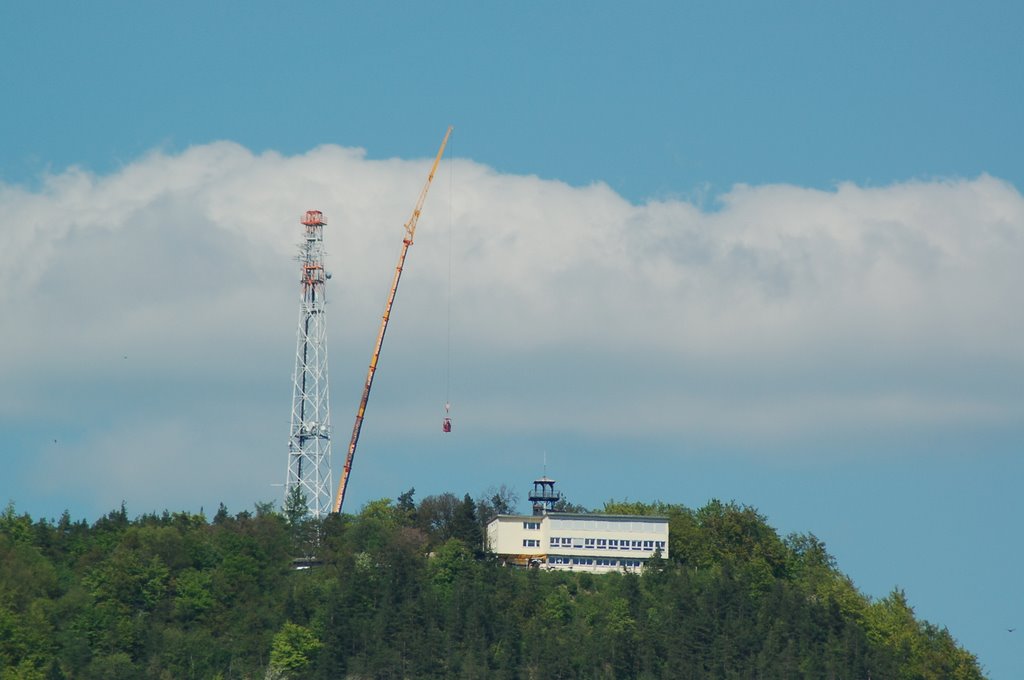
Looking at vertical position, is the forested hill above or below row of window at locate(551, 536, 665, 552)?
below

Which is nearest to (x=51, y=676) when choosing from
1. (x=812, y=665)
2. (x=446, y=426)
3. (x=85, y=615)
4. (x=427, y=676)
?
(x=85, y=615)

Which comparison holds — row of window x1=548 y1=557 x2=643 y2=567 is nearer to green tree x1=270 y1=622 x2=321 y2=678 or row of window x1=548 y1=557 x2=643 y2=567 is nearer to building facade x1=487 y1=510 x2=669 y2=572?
building facade x1=487 y1=510 x2=669 y2=572

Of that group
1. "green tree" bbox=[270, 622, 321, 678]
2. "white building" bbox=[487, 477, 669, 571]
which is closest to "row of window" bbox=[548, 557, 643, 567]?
"white building" bbox=[487, 477, 669, 571]

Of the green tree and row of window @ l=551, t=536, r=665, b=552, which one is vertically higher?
row of window @ l=551, t=536, r=665, b=552

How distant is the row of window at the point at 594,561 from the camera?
513 ft

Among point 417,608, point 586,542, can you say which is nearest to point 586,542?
point 586,542

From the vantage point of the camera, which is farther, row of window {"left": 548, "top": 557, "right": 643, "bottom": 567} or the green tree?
row of window {"left": 548, "top": 557, "right": 643, "bottom": 567}

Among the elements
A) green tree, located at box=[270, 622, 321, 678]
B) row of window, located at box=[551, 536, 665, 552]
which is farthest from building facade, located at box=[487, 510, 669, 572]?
green tree, located at box=[270, 622, 321, 678]

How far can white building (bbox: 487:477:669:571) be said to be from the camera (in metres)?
156

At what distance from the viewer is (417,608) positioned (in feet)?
468

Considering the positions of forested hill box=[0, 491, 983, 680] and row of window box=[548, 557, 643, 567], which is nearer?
forested hill box=[0, 491, 983, 680]

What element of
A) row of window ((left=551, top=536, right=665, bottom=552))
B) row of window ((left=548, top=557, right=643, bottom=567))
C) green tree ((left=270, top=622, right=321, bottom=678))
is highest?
row of window ((left=551, top=536, right=665, bottom=552))

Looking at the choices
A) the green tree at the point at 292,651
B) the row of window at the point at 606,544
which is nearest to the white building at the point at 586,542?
the row of window at the point at 606,544

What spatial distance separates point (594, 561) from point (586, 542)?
4.72ft
